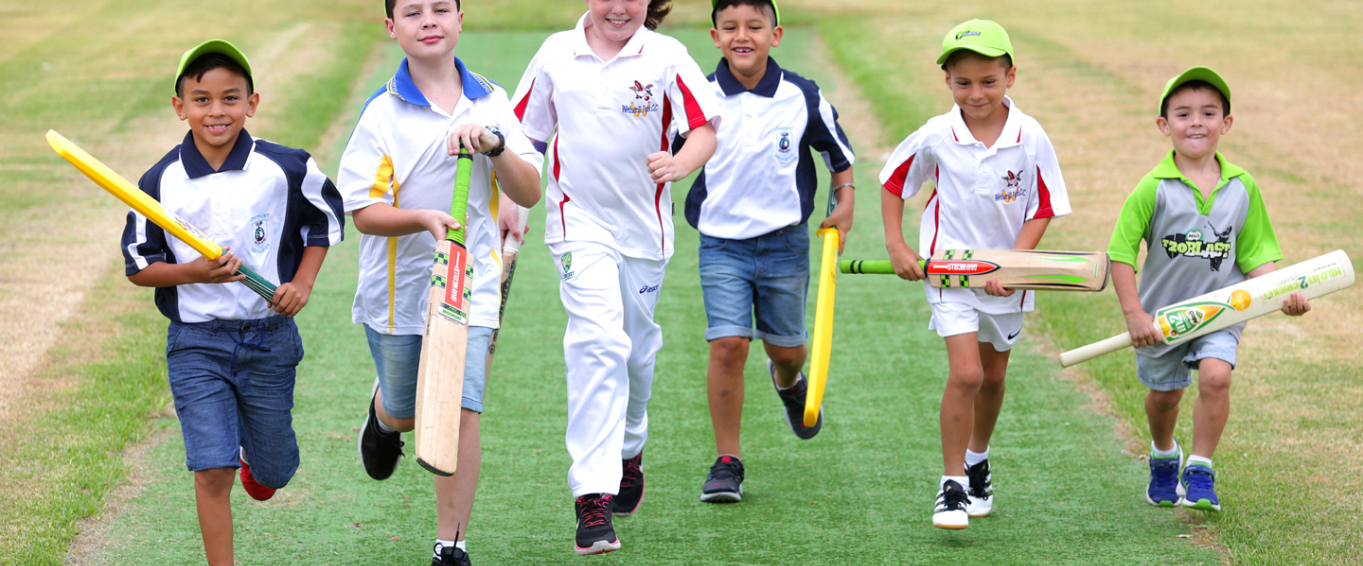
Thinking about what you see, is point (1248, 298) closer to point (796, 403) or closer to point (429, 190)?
Answer: point (796, 403)

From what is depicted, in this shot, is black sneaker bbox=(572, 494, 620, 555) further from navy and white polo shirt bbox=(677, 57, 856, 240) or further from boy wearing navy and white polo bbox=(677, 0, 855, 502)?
navy and white polo shirt bbox=(677, 57, 856, 240)

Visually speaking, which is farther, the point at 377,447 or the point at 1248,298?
the point at 377,447

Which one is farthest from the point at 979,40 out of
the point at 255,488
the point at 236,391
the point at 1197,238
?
the point at 255,488

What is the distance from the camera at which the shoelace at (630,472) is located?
4801mm

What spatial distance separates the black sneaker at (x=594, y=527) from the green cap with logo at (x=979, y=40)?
2.01m

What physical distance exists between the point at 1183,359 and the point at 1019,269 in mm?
720

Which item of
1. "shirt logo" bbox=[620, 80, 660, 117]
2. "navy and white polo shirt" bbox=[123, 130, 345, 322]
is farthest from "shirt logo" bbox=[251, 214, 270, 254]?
"shirt logo" bbox=[620, 80, 660, 117]

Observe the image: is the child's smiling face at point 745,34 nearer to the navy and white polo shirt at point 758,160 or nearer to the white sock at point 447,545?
the navy and white polo shirt at point 758,160

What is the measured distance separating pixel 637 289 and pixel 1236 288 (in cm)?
214

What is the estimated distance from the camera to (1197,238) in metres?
4.74

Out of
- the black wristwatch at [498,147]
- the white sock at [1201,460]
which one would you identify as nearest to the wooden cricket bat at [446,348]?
the black wristwatch at [498,147]

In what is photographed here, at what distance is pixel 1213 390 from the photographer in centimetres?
464

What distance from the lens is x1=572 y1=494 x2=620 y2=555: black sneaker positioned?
4.18m

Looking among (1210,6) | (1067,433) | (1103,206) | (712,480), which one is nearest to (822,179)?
(1103,206)
